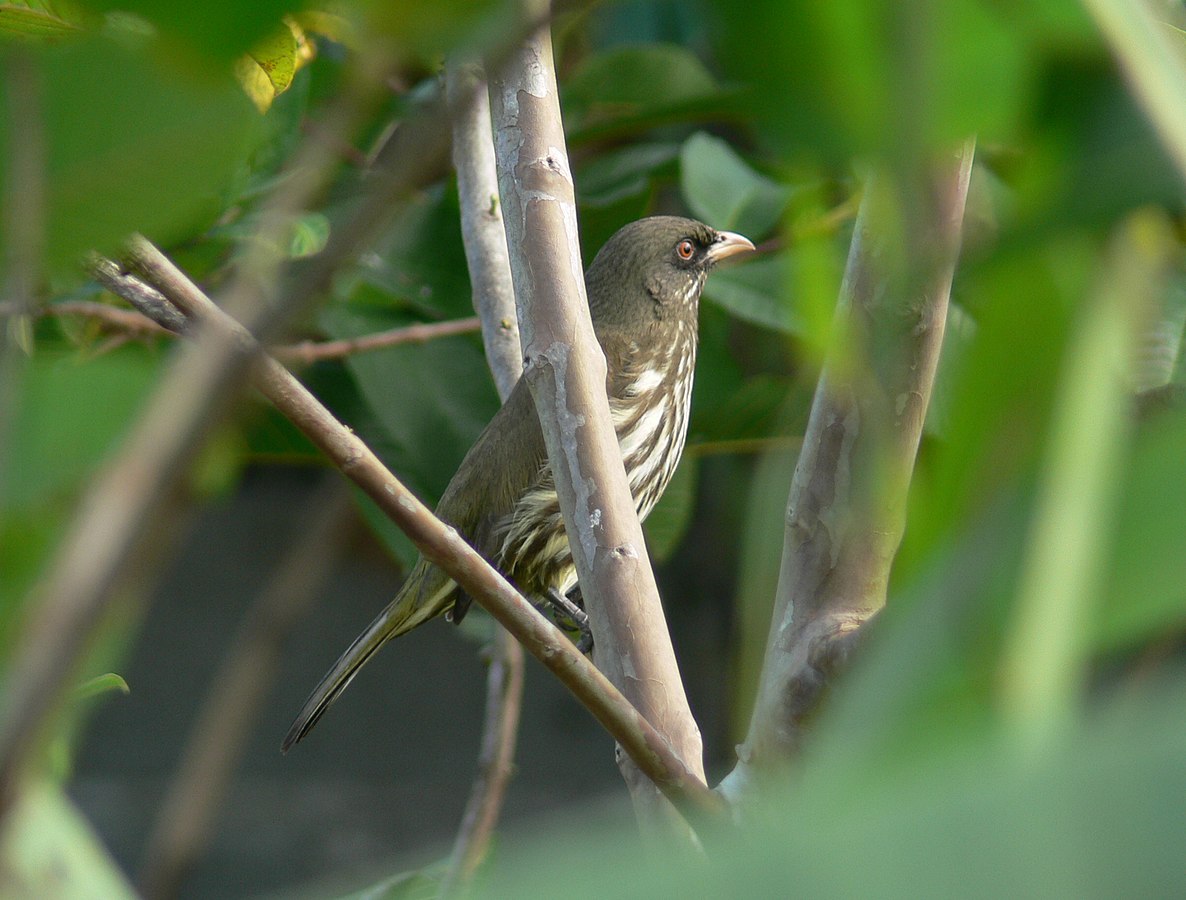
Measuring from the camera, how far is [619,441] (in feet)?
5.76

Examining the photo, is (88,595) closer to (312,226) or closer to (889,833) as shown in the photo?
(889,833)

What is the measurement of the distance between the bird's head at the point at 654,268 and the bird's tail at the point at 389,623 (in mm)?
546

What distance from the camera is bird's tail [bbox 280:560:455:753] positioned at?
1.63 meters

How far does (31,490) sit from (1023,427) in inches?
7.8

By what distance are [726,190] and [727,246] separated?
4.0 inches

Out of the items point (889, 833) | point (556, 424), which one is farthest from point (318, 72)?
point (889, 833)

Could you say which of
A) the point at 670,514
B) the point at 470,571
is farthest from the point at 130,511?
the point at 670,514

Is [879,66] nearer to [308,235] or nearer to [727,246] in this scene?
[308,235]

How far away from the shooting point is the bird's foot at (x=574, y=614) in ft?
5.10

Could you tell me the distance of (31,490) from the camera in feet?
0.87

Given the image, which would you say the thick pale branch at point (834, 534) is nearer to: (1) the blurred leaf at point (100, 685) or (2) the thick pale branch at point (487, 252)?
(1) the blurred leaf at point (100, 685)

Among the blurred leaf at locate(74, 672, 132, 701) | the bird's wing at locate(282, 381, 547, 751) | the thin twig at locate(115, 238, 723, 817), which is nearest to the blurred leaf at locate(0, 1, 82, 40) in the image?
the blurred leaf at locate(74, 672, 132, 701)

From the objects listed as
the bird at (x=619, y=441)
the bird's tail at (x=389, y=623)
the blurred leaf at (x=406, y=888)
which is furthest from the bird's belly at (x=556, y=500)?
the blurred leaf at (x=406, y=888)

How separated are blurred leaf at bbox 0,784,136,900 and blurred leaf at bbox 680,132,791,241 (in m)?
1.59
